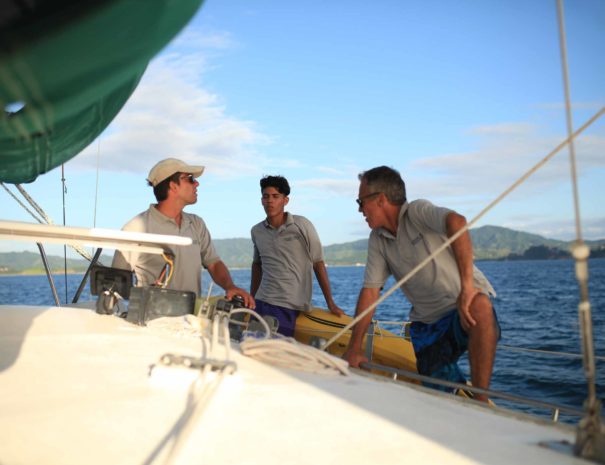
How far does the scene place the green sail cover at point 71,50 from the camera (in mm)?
1118

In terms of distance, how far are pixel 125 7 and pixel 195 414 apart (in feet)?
3.17

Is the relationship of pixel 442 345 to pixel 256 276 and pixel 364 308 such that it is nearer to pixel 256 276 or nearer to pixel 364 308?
pixel 364 308

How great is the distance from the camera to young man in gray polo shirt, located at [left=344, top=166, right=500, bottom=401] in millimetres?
2730

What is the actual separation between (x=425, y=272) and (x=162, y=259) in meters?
1.65

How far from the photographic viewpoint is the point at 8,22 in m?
1.07

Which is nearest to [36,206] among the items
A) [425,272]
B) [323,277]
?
[323,277]

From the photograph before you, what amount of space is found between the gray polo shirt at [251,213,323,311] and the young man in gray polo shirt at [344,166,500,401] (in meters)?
1.45

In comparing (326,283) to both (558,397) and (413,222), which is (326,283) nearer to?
(413,222)

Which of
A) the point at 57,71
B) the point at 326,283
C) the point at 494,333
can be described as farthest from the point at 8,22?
the point at 326,283

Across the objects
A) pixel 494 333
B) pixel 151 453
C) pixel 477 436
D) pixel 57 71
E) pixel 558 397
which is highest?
pixel 57 71

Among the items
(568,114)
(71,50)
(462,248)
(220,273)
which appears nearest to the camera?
(71,50)

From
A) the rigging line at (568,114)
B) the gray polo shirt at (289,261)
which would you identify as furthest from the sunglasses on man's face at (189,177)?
the rigging line at (568,114)

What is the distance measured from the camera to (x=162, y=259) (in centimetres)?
366

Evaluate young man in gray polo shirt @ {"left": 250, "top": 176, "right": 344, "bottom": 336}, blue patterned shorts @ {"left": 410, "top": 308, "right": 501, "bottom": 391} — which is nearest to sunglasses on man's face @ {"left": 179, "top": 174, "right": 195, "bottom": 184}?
young man in gray polo shirt @ {"left": 250, "top": 176, "right": 344, "bottom": 336}
